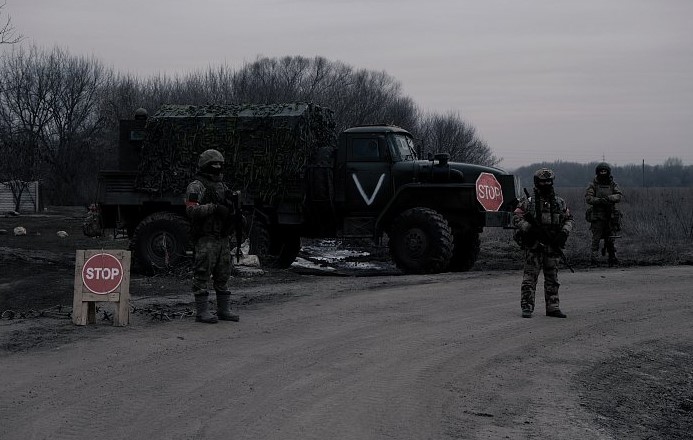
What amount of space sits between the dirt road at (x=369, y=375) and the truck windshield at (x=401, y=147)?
17.9 feet

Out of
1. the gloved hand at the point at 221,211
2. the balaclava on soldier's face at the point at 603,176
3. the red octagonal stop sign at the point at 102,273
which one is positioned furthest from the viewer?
the balaclava on soldier's face at the point at 603,176

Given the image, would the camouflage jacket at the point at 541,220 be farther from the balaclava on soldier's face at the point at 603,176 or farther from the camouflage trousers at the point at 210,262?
the balaclava on soldier's face at the point at 603,176

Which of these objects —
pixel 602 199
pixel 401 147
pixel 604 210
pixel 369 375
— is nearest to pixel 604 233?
pixel 604 210

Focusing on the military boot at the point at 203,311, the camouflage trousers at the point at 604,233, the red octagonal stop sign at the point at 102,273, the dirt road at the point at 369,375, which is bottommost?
the dirt road at the point at 369,375

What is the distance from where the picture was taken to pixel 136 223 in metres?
19.4

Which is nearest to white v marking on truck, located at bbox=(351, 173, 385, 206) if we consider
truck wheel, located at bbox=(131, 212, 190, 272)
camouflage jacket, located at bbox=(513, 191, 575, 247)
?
truck wheel, located at bbox=(131, 212, 190, 272)

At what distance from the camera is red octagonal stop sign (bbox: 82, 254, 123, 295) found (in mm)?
10594

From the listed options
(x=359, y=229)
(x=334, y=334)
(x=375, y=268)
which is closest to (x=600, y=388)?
(x=334, y=334)

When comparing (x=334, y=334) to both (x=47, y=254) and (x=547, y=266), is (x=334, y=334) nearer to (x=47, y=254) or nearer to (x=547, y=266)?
(x=547, y=266)

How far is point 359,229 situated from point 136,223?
4.50 metres

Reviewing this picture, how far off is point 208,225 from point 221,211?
234mm

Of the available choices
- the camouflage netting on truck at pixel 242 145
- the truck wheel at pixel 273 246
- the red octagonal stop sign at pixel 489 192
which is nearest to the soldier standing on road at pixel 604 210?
the red octagonal stop sign at pixel 489 192

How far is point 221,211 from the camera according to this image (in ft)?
35.7

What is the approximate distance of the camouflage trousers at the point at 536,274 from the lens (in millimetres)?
11977
